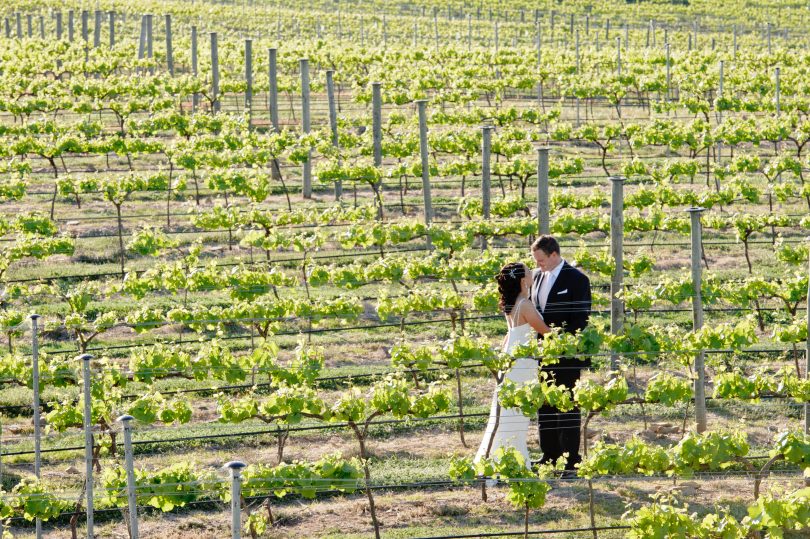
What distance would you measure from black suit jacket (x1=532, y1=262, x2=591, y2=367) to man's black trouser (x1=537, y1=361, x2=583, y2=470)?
0.31 feet

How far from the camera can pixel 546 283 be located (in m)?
10.1

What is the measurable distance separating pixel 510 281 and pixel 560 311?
2.20ft

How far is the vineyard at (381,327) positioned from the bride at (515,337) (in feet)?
0.49

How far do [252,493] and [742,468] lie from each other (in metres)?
4.51

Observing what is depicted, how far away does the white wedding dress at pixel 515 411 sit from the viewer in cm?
1003

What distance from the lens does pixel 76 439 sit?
11828 millimetres

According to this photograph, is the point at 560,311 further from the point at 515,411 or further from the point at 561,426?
the point at 561,426

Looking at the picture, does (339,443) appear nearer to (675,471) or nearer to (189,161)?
(675,471)

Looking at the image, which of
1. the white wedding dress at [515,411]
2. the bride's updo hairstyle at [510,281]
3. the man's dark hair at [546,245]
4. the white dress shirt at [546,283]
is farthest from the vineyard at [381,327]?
the man's dark hair at [546,245]

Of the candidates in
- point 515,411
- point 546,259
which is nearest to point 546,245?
point 546,259

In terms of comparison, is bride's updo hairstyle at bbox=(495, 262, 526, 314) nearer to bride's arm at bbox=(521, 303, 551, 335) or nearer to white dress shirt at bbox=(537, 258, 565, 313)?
bride's arm at bbox=(521, 303, 551, 335)

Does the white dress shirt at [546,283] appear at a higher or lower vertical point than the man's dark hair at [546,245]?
lower

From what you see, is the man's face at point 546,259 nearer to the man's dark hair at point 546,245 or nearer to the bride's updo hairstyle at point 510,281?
the man's dark hair at point 546,245

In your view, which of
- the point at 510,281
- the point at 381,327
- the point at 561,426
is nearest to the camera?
the point at 510,281
